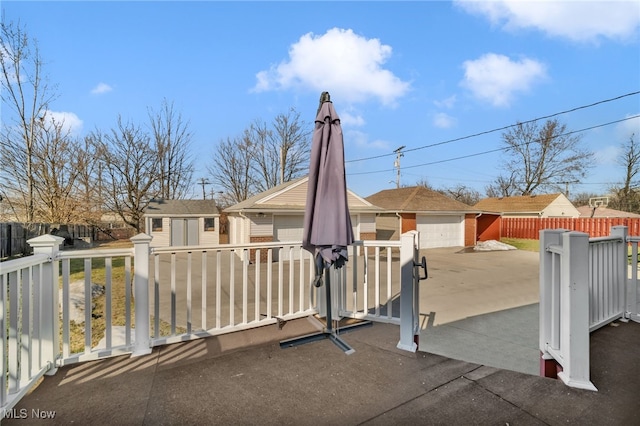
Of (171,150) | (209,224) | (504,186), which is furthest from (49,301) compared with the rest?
(504,186)

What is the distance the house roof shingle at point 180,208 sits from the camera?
17.5 m

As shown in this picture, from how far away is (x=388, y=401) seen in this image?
79.3 inches

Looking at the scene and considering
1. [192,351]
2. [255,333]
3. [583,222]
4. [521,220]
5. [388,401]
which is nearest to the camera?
[388,401]

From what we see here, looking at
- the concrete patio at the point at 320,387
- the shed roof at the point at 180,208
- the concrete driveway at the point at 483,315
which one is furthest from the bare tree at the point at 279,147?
the concrete patio at the point at 320,387

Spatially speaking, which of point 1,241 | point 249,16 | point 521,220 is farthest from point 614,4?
point 1,241

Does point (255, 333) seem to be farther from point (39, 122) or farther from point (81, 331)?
point (39, 122)

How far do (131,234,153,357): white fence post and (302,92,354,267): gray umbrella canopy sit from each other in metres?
1.41

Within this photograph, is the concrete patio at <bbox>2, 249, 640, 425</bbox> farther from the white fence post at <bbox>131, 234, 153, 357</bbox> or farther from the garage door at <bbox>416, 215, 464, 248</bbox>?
the garage door at <bbox>416, 215, 464, 248</bbox>

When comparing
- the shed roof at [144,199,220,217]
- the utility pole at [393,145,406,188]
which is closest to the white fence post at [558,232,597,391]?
the shed roof at [144,199,220,217]

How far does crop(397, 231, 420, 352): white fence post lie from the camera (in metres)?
2.82

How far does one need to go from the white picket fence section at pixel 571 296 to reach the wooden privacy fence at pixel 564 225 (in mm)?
12029

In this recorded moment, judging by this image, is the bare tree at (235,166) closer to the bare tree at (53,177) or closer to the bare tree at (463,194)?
the bare tree at (53,177)

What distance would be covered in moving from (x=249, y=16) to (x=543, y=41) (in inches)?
374

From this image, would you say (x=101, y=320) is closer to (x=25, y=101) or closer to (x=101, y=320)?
(x=101, y=320)
